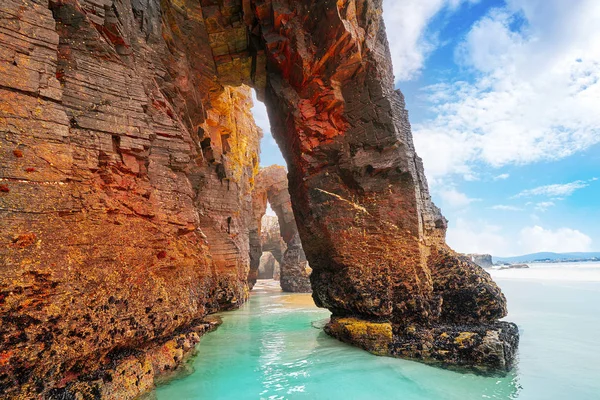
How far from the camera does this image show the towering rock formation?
4.52 meters

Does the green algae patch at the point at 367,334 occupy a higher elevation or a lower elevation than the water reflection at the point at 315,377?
higher

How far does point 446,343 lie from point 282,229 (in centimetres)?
3202

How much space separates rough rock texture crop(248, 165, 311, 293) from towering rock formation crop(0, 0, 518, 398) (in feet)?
69.7

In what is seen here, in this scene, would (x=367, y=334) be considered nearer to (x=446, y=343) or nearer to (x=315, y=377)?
(x=446, y=343)

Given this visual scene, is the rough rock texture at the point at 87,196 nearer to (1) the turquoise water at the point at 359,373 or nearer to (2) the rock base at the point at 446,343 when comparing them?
(1) the turquoise water at the point at 359,373

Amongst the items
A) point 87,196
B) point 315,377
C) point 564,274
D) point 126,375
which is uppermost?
point 87,196

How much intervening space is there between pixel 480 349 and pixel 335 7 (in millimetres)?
11432

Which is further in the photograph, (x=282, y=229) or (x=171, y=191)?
(x=282, y=229)

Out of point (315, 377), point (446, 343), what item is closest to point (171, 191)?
point (315, 377)

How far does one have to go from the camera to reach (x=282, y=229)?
38969mm

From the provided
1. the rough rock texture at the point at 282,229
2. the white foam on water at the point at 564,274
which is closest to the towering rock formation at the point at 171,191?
the rough rock texture at the point at 282,229

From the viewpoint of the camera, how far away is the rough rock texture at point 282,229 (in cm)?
3300

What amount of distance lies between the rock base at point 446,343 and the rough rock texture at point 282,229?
2395 centimetres

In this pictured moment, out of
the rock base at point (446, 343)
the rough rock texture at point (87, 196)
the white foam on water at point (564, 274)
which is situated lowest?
the white foam on water at point (564, 274)
